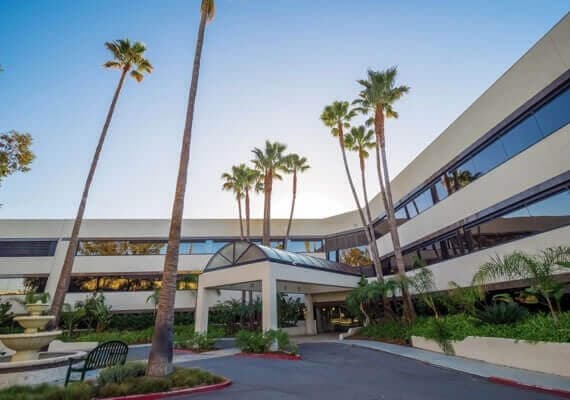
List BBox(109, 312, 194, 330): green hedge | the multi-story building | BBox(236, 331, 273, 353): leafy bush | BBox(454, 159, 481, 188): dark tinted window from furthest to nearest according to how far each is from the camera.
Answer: BBox(109, 312, 194, 330): green hedge < BBox(454, 159, 481, 188): dark tinted window < BBox(236, 331, 273, 353): leafy bush < the multi-story building

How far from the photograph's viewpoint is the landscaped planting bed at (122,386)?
5.80 m

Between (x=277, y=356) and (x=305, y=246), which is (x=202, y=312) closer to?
(x=277, y=356)

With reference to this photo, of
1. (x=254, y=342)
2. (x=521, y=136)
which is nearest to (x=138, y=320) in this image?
(x=254, y=342)

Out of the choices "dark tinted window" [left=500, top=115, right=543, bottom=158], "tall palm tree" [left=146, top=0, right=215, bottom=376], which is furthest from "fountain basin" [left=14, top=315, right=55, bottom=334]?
"dark tinted window" [left=500, top=115, right=543, bottom=158]

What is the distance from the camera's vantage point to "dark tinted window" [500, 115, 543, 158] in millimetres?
11703

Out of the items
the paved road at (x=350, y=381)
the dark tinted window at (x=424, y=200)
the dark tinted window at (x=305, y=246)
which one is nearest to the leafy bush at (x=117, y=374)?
the paved road at (x=350, y=381)

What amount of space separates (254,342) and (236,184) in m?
16.8

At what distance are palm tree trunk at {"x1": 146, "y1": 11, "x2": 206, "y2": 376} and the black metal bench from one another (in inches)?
35.7

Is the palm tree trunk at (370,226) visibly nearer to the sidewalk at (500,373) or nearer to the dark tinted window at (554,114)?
the sidewalk at (500,373)

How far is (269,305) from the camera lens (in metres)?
13.6

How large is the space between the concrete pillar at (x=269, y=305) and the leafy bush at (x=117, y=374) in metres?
6.79

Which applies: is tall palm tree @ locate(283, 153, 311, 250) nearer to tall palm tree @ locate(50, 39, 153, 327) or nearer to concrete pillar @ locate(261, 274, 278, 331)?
tall palm tree @ locate(50, 39, 153, 327)

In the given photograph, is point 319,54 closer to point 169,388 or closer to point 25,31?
point 25,31

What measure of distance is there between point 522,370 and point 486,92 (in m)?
11.6
